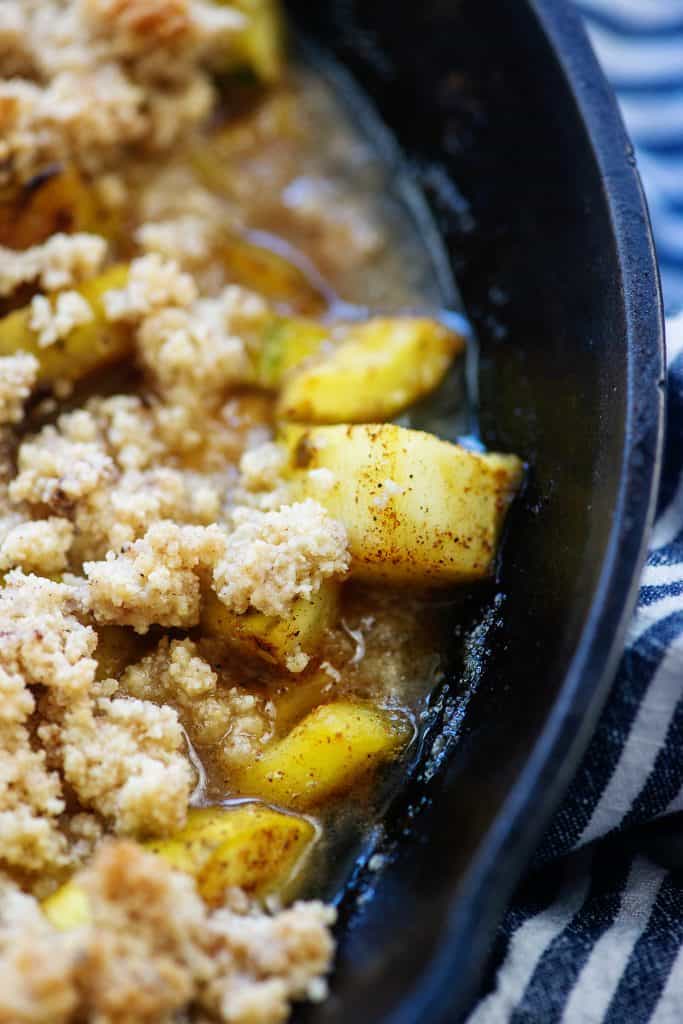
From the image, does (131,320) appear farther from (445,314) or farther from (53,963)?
(53,963)

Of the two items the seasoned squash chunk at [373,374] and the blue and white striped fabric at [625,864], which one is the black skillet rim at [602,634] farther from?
the seasoned squash chunk at [373,374]

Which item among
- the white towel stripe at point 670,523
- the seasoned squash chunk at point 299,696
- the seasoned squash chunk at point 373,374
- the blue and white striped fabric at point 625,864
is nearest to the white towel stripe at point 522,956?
the blue and white striped fabric at point 625,864

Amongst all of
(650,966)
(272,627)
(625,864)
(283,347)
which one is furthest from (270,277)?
(650,966)

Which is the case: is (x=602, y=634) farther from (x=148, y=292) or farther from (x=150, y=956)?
(x=148, y=292)

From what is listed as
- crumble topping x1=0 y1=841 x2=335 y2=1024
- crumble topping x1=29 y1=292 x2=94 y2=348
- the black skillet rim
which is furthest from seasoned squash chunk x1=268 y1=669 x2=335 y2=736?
crumble topping x1=29 y1=292 x2=94 y2=348

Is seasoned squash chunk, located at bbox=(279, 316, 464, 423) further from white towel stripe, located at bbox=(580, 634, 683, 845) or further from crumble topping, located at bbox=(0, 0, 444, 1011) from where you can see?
white towel stripe, located at bbox=(580, 634, 683, 845)

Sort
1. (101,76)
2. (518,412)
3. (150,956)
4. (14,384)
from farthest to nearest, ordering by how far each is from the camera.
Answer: (101,76) < (518,412) < (14,384) < (150,956)

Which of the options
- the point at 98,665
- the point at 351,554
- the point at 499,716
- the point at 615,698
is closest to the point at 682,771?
the point at 615,698
